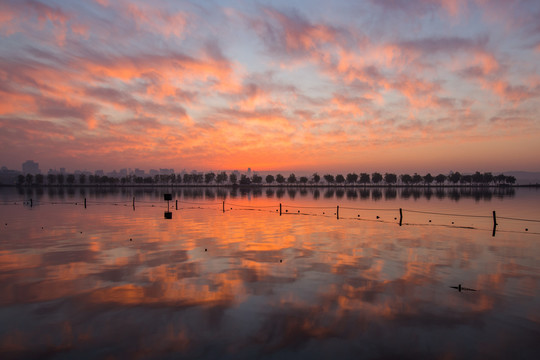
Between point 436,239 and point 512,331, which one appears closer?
point 512,331

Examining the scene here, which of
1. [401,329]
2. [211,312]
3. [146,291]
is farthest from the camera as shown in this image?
[146,291]

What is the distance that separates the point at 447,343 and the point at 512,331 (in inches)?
116

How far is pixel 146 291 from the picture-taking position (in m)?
16.0

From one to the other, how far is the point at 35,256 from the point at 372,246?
976 inches

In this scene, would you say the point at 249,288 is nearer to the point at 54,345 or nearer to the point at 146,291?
the point at 146,291

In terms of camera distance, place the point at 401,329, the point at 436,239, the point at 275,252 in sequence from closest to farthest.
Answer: the point at 401,329
the point at 275,252
the point at 436,239

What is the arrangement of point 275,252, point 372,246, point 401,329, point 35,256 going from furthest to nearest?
1. point 372,246
2. point 275,252
3. point 35,256
4. point 401,329

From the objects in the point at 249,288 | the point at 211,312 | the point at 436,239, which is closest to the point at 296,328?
the point at 211,312

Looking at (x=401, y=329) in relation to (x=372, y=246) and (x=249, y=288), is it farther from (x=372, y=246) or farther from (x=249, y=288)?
(x=372, y=246)

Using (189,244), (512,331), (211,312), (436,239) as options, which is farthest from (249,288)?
(436,239)

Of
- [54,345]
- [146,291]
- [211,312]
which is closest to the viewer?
[54,345]

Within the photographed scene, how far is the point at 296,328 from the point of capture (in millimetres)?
12312

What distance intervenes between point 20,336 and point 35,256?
44.9 feet

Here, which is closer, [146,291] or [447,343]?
[447,343]
